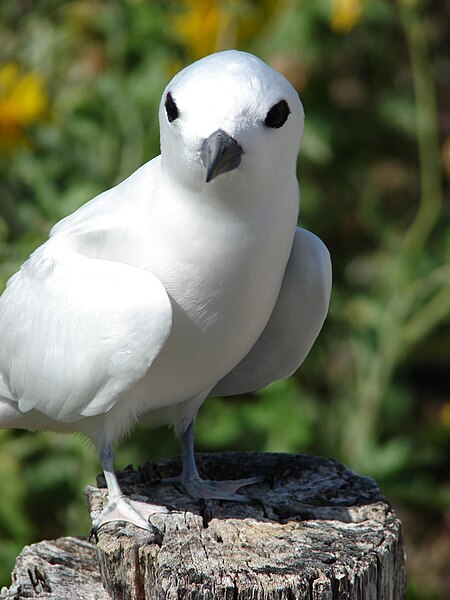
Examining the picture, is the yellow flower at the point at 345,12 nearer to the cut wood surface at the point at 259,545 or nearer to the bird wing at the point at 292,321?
the bird wing at the point at 292,321

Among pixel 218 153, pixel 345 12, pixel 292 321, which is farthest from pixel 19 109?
pixel 218 153

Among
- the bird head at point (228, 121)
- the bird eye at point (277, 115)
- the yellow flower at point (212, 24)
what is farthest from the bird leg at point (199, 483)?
the yellow flower at point (212, 24)

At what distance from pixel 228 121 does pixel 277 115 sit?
180 millimetres

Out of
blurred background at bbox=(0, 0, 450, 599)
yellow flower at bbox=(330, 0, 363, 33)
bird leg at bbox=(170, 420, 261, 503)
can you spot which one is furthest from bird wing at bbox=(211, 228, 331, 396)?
yellow flower at bbox=(330, 0, 363, 33)

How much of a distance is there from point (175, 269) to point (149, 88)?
7.62 feet

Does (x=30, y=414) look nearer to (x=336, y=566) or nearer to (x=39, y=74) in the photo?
(x=336, y=566)

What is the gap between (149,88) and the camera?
515cm

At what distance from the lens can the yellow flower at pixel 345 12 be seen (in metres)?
4.90

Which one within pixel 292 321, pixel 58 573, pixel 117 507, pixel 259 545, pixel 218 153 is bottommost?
pixel 58 573

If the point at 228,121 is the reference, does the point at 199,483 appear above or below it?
below

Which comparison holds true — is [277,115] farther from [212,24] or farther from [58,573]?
[212,24]

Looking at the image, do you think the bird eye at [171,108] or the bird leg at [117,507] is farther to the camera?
the bird leg at [117,507]

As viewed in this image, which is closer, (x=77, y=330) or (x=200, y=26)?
(x=77, y=330)

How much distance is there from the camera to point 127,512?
312 centimetres
